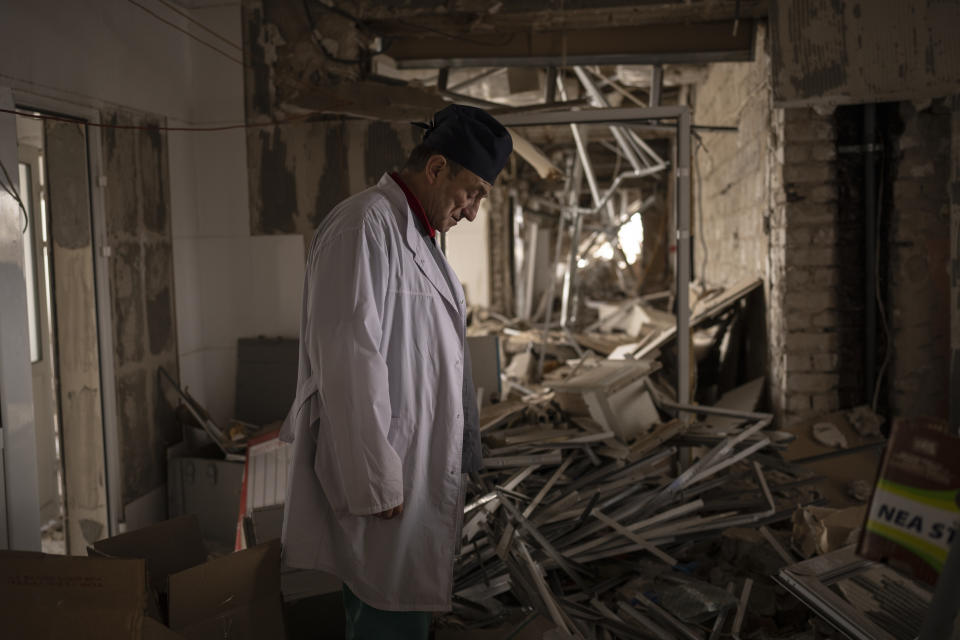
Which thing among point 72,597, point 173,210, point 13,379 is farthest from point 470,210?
point 173,210

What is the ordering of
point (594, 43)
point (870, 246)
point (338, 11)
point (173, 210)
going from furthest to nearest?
point (594, 43) → point (338, 11) → point (173, 210) → point (870, 246)

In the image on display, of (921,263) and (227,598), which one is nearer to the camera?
(227,598)

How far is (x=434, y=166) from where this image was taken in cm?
183

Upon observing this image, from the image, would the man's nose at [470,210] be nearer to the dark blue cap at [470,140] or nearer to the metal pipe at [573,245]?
the dark blue cap at [470,140]

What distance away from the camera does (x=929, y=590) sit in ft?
5.75

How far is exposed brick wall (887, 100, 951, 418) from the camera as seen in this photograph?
3.63m

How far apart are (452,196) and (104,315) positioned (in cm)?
234

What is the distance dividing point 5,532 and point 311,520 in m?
1.75

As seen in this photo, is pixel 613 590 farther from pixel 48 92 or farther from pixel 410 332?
pixel 48 92

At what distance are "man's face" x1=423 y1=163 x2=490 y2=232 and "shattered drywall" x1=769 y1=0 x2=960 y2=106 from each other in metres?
2.46

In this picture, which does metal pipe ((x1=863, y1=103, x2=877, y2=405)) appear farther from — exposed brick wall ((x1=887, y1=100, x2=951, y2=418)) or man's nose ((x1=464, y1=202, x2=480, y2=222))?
man's nose ((x1=464, y1=202, x2=480, y2=222))

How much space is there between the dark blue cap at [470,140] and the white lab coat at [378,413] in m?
0.17

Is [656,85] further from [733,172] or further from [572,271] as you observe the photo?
[572,271]

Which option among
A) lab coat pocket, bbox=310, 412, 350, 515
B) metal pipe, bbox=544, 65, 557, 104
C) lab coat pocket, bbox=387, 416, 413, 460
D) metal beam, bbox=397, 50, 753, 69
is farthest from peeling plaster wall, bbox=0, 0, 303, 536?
lab coat pocket, bbox=387, 416, 413, 460
